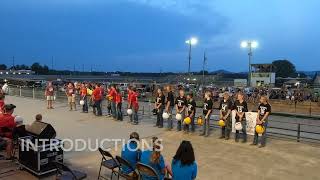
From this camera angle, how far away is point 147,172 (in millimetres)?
6336

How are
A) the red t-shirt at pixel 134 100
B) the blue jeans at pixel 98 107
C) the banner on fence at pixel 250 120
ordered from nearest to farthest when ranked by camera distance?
the banner on fence at pixel 250 120 → the red t-shirt at pixel 134 100 → the blue jeans at pixel 98 107

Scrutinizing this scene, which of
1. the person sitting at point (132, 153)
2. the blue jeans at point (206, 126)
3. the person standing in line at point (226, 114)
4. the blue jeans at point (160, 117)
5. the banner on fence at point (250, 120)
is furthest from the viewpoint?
the blue jeans at point (160, 117)

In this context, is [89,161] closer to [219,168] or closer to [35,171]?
[35,171]

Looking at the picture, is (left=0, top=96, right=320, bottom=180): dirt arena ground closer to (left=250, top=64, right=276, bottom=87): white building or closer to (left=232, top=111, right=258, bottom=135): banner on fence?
(left=232, top=111, right=258, bottom=135): banner on fence

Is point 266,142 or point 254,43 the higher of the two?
point 254,43

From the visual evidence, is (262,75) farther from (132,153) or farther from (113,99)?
(132,153)

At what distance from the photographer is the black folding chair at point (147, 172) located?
6219 millimetres

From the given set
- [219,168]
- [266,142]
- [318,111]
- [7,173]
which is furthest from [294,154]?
[318,111]

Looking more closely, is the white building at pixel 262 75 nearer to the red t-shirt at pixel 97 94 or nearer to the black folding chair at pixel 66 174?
the red t-shirt at pixel 97 94

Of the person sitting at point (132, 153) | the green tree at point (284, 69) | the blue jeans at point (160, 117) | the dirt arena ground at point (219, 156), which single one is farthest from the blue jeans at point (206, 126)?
the green tree at point (284, 69)

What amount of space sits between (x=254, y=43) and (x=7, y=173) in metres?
37.2

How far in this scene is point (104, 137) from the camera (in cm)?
1302

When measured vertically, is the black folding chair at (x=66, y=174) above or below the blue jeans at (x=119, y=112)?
below

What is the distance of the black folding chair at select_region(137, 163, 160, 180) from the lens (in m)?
6.22
